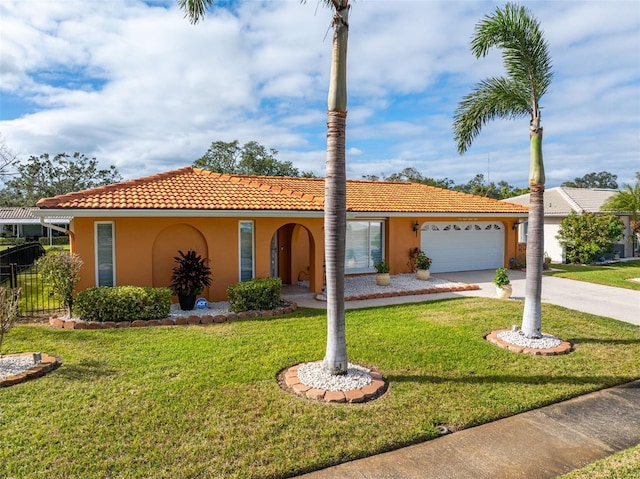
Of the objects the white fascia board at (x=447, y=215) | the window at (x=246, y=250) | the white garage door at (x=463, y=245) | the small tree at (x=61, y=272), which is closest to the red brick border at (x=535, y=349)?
the window at (x=246, y=250)

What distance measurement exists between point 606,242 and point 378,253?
14.5m

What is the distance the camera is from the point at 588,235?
23.9 metres

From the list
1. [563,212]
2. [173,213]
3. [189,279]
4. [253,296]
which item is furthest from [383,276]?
[563,212]

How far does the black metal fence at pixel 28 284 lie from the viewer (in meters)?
11.4

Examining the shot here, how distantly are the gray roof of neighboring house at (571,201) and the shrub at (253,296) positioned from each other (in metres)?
22.9

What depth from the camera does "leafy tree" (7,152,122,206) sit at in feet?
200

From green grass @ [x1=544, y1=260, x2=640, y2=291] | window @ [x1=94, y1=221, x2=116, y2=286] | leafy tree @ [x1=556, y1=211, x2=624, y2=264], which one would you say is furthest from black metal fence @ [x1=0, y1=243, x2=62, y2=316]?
leafy tree @ [x1=556, y1=211, x2=624, y2=264]

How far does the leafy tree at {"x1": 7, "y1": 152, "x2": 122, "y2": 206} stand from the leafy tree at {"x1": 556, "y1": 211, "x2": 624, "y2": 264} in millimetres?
63747

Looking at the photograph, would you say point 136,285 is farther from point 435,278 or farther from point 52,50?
point 435,278

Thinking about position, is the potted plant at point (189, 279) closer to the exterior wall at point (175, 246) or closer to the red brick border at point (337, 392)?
the exterior wall at point (175, 246)

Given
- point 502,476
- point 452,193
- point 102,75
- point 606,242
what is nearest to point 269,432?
point 502,476

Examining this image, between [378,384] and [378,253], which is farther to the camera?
[378,253]

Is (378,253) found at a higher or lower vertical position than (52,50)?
lower

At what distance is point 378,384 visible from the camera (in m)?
6.44
